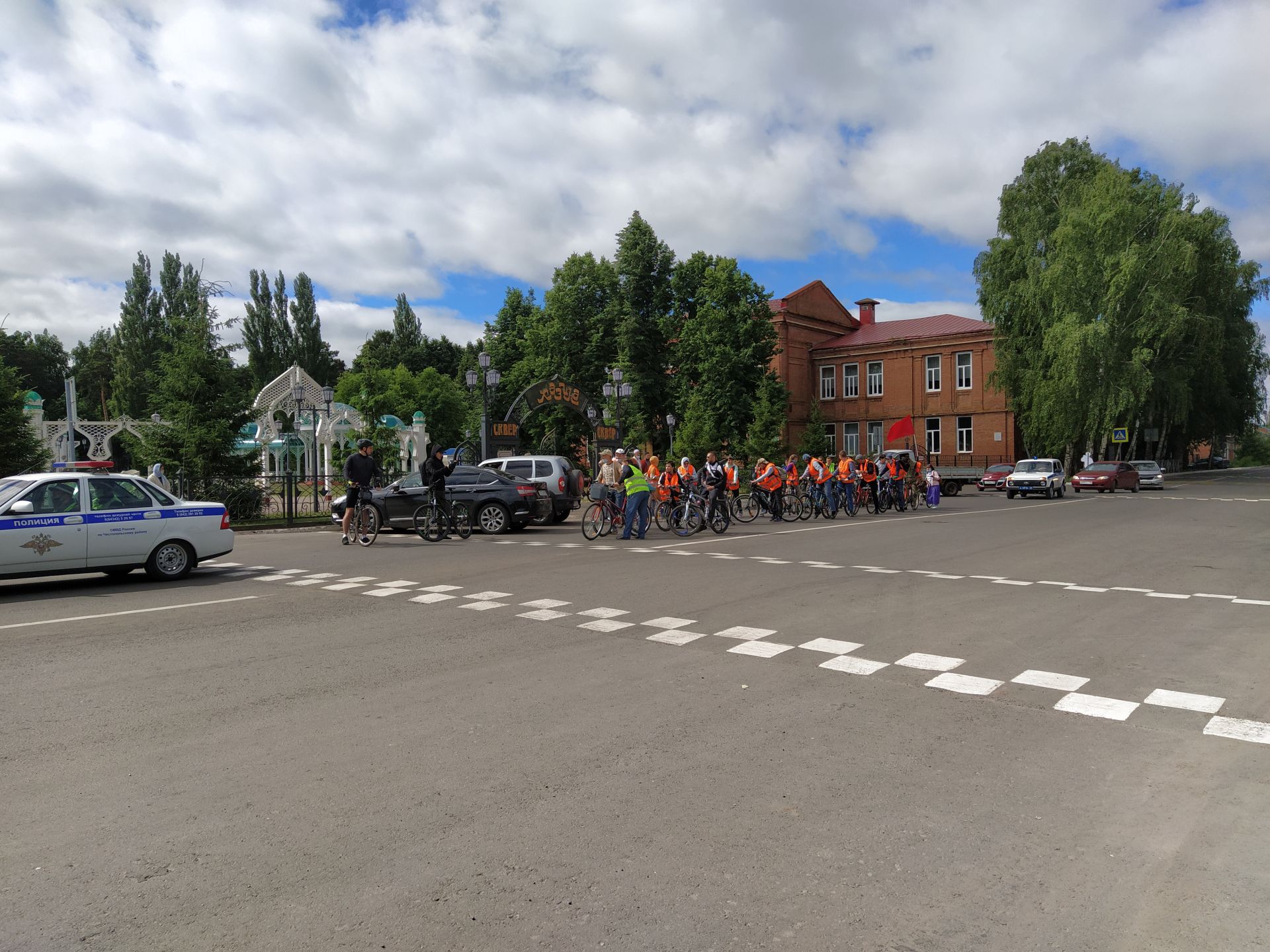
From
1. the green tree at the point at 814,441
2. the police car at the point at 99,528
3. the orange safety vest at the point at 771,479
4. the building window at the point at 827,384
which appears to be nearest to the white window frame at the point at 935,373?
the building window at the point at 827,384

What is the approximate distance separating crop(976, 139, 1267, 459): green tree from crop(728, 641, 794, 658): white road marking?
132 feet

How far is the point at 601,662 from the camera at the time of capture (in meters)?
6.56

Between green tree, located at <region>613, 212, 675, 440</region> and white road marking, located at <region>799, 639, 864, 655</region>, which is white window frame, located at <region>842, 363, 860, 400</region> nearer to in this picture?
green tree, located at <region>613, 212, 675, 440</region>

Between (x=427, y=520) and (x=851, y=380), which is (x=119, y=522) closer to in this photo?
(x=427, y=520)

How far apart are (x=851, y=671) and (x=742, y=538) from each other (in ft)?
36.4

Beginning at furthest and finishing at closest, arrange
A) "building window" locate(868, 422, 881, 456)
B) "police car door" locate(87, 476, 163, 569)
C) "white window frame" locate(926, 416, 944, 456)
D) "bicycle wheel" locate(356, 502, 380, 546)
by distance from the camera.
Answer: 1. "building window" locate(868, 422, 881, 456)
2. "white window frame" locate(926, 416, 944, 456)
3. "bicycle wheel" locate(356, 502, 380, 546)
4. "police car door" locate(87, 476, 163, 569)

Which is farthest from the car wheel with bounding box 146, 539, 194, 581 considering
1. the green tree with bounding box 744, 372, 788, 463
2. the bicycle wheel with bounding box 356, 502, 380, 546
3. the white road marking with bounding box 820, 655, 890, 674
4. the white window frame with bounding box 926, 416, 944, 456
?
the white window frame with bounding box 926, 416, 944, 456

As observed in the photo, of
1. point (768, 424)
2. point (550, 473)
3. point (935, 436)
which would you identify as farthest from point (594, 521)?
point (935, 436)

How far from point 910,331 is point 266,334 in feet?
161

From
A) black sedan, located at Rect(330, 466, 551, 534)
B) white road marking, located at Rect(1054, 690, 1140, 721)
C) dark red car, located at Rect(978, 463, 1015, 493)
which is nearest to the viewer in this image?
white road marking, located at Rect(1054, 690, 1140, 721)

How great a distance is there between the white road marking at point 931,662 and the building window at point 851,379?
55976mm

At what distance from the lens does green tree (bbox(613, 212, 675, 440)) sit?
49.7 m

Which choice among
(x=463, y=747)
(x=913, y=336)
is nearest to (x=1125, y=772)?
(x=463, y=747)

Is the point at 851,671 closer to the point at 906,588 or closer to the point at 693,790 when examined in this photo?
the point at 693,790
